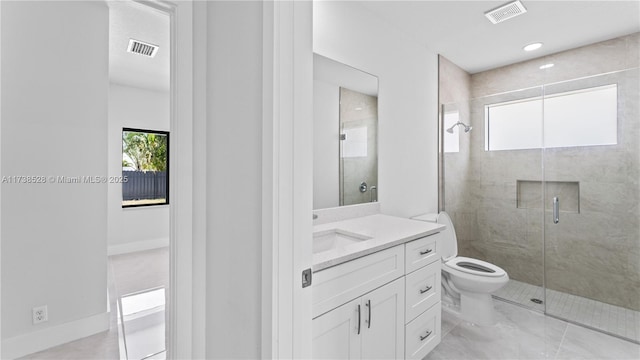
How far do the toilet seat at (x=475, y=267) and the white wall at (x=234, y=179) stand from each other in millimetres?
1877

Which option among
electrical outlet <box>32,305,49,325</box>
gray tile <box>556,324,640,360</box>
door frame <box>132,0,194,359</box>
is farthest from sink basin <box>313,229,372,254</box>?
gray tile <box>556,324,640,360</box>

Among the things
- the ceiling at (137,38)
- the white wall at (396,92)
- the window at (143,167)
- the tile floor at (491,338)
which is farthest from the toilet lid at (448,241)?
the ceiling at (137,38)

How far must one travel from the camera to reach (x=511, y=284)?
9.55 feet

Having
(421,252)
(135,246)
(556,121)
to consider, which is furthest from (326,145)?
(556,121)

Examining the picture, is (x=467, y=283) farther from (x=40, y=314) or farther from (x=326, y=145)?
(x=40, y=314)

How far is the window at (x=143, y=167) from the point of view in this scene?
1384 millimetres

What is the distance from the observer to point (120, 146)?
1422 mm

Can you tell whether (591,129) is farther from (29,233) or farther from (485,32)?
(29,233)

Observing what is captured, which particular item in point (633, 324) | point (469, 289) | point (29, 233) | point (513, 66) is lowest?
point (633, 324)

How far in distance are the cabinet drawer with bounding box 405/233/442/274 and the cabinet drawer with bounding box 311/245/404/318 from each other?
0.07m

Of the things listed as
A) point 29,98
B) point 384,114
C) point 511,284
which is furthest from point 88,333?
point 511,284

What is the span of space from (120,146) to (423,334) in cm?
194

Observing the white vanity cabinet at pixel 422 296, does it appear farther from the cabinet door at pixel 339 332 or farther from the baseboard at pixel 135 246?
the baseboard at pixel 135 246

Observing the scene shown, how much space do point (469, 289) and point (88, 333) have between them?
251cm
